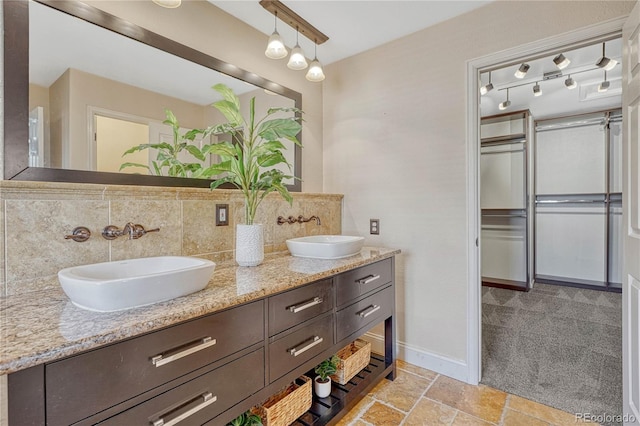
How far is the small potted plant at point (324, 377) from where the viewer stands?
66.7 inches

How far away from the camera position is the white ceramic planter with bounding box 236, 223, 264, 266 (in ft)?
5.14

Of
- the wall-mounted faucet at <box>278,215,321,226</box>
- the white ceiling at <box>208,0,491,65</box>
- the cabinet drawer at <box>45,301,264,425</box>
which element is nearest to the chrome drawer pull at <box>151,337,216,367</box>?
the cabinet drawer at <box>45,301,264,425</box>

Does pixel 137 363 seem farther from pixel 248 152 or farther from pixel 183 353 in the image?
pixel 248 152

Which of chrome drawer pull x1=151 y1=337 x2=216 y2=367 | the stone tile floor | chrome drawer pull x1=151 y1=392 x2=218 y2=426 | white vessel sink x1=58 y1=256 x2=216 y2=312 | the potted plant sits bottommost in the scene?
the stone tile floor

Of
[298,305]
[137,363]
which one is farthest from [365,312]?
[137,363]

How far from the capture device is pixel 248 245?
1.57m

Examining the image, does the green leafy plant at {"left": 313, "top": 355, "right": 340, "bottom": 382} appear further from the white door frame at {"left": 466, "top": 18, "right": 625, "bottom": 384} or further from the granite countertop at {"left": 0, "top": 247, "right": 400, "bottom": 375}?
the white door frame at {"left": 466, "top": 18, "right": 625, "bottom": 384}

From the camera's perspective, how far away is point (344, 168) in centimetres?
256

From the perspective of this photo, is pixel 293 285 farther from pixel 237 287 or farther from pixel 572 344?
pixel 572 344

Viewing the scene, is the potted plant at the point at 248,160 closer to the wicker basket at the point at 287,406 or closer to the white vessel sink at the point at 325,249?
the white vessel sink at the point at 325,249

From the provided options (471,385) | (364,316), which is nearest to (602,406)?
(471,385)

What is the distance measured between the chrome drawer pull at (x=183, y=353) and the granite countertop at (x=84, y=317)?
9cm

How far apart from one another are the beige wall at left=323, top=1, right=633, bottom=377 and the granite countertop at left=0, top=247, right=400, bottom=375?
1105 millimetres

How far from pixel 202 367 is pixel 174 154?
111 centimetres
